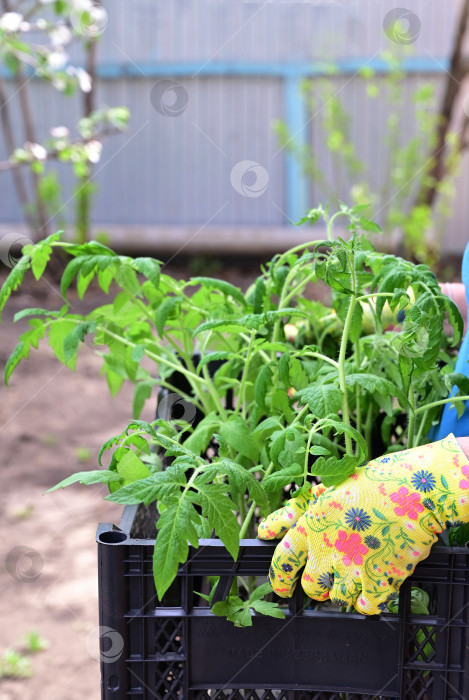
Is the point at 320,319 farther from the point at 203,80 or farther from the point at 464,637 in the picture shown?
the point at 203,80

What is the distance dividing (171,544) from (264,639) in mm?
174

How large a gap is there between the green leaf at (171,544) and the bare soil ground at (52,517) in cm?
123

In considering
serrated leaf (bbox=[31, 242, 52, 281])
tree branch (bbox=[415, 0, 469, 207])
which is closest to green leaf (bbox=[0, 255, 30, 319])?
serrated leaf (bbox=[31, 242, 52, 281])

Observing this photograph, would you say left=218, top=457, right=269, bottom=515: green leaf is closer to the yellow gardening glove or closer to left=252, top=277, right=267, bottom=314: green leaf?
the yellow gardening glove

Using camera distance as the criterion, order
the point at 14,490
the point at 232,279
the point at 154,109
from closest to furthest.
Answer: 1. the point at 14,490
2. the point at 232,279
3. the point at 154,109

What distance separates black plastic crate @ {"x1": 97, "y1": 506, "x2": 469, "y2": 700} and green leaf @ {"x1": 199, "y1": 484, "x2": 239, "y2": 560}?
0.05 m

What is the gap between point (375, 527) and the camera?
770mm

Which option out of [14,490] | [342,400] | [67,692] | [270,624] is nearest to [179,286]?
[342,400]

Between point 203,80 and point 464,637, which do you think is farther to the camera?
point 203,80

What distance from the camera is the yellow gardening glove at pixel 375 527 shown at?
77 centimetres

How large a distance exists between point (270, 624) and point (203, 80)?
17.3 ft

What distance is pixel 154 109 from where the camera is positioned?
5.75 metres

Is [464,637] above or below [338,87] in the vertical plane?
below

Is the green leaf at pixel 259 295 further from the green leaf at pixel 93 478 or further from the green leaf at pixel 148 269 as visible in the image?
the green leaf at pixel 93 478
